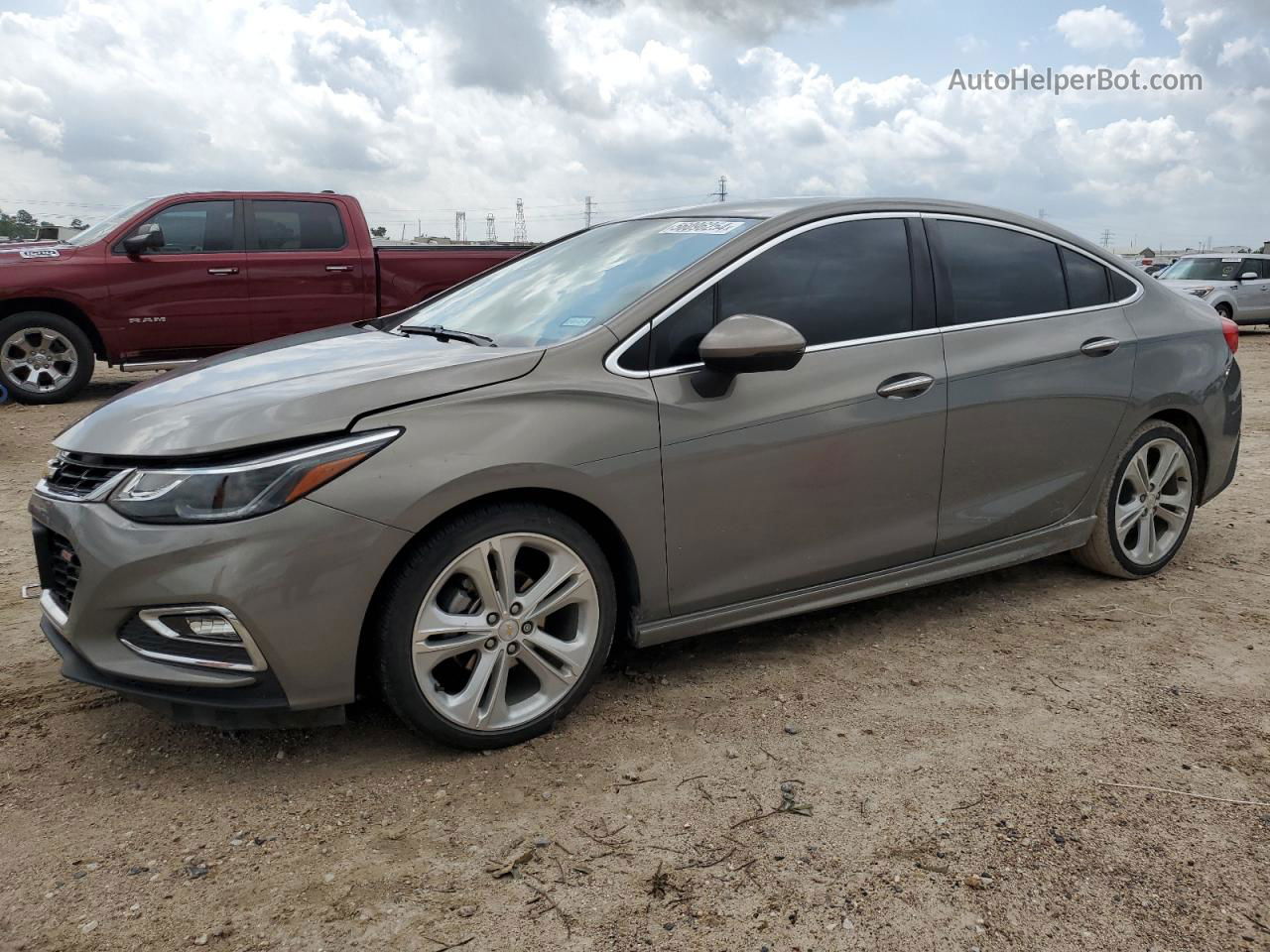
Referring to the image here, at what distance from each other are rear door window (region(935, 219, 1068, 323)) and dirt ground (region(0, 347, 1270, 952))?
1238 mm

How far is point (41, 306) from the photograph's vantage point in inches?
378

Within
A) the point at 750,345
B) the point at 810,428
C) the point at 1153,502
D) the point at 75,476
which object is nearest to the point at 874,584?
the point at 810,428

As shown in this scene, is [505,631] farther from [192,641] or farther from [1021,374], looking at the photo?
[1021,374]

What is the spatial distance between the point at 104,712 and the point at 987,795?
2654 mm

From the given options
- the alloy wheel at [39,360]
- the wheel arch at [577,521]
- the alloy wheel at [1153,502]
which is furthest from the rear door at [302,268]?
the alloy wheel at [1153,502]

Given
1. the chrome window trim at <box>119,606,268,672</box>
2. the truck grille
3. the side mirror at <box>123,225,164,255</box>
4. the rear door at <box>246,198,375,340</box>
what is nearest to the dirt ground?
the chrome window trim at <box>119,606,268,672</box>

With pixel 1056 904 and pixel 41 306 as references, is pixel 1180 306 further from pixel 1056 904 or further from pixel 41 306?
pixel 41 306

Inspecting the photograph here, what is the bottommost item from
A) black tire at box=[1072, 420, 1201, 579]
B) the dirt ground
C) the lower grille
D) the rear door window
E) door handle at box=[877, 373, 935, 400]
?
the dirt ground

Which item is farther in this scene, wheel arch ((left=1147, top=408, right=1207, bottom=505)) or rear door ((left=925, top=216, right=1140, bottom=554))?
wheel arch ((left=1147, top=408, right=1207, bottom=505))

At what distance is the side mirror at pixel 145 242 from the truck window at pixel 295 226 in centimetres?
80

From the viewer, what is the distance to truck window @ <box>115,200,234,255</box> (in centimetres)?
973

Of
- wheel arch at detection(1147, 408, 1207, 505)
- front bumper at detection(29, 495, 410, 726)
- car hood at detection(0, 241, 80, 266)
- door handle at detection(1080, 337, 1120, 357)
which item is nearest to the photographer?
front bumper at detection(29, 495, 410, 726)

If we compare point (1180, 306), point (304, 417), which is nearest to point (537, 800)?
point (304, 417)

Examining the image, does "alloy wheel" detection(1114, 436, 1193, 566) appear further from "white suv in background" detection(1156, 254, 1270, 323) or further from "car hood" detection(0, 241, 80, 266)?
"white suv in background" detection(1156, 254, 1270, 323)
